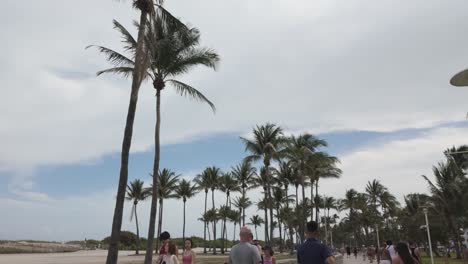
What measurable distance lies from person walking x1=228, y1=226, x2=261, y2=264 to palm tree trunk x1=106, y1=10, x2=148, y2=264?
6515 mm

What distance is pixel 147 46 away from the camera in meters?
14.9

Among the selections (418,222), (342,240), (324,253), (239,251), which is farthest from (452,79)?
A: (342,240)

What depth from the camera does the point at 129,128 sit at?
42.7ft

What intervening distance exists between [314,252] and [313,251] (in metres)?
0.02

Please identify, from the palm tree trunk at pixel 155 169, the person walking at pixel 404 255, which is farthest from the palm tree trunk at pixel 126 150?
the person walking at pixel 404 255

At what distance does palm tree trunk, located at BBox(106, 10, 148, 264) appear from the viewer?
11613 millimetres

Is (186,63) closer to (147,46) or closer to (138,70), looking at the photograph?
(147,46)

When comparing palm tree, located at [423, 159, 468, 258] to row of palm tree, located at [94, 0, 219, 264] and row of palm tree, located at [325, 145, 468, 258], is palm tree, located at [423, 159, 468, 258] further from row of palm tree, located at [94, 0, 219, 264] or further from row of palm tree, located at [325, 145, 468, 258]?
row of palm tree, located at [94, 0, 219, 264]

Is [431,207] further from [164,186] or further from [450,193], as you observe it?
[164,186]

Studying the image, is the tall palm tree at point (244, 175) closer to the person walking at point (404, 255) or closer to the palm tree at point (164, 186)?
the palm tree at point (164, 186)

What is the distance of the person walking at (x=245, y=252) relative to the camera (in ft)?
18.7

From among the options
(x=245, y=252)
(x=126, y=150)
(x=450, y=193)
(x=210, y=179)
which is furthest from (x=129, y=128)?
(x=210, y=179)

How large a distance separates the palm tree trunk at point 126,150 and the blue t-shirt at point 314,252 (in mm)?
7286

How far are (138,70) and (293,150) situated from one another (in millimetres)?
27911
